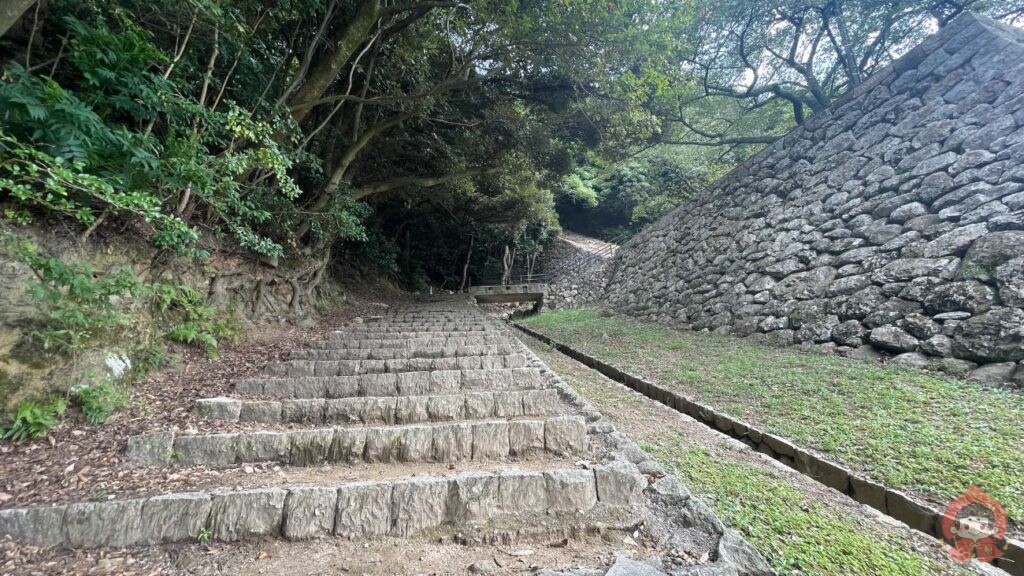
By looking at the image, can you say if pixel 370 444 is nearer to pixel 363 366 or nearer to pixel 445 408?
pixel 445 408

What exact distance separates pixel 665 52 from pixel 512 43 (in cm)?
222

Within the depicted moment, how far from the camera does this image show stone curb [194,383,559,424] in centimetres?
217

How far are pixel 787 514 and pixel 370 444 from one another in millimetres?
2140

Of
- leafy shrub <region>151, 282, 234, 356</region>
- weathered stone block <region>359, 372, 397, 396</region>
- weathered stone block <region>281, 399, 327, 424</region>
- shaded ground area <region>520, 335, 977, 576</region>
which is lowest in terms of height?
shaded ground area <region>520, 335, 977, 576</region>

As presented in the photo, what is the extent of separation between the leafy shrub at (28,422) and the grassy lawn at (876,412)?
175 inches

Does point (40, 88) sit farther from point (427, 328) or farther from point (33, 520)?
point (427, 328)

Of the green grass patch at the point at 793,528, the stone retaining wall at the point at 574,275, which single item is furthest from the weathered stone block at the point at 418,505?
the stone retaining wall at the point at 574,275

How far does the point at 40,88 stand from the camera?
1.94 m

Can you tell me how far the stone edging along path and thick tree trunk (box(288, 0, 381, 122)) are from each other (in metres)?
4.79

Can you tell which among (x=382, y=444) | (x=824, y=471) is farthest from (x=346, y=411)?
(x=824, y=471)

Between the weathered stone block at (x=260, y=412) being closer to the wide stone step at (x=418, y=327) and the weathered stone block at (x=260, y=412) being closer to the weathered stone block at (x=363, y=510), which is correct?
the weathered stone block at (x=363, y=510)

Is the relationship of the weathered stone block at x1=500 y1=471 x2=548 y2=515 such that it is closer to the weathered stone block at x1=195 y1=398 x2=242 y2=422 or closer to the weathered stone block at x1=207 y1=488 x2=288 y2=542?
the weathered stone block at x1=207 y1=488 x2=288 y2=542

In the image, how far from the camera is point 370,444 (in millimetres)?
1830

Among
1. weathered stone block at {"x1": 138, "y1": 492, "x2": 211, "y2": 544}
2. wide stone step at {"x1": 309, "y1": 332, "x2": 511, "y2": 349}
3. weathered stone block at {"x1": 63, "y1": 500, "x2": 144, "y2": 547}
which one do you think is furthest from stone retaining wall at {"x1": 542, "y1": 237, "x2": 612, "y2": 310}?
weathered stone block at {"x1": 63, "y1": 500, "x2": 144, "y2": 547}
